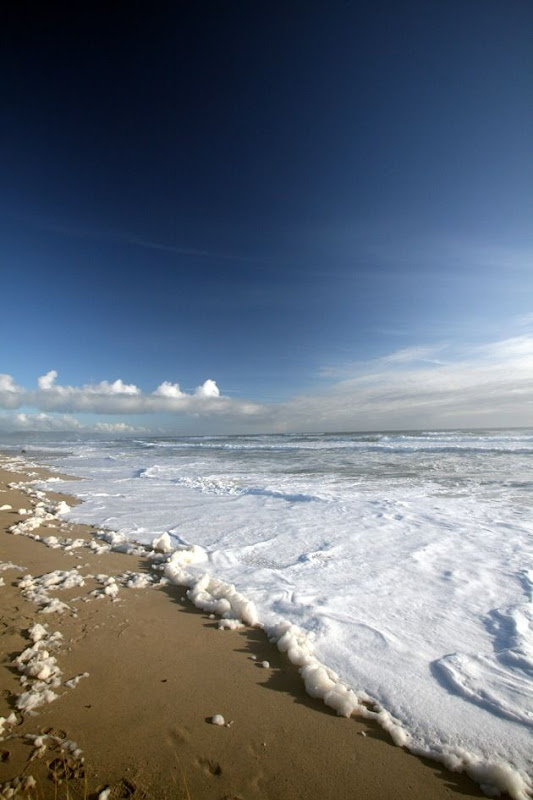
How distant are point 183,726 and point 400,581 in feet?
11.7

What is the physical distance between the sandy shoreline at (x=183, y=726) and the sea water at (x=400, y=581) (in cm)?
39

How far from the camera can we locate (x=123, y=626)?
12.4 feet

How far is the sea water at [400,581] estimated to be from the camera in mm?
2852

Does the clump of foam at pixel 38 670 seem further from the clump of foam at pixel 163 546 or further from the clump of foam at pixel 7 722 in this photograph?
the clump of foam at pixel 163 546

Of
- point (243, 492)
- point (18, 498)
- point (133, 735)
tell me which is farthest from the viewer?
point (243, 492)

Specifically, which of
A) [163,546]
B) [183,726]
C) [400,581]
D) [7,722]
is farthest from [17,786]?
[400,581]

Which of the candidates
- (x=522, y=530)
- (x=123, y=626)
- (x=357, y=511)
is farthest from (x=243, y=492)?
(x=123, y=626)

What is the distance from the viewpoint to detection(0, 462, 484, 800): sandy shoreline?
85.0 inches

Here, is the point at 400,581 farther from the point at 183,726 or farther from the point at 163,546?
the point at 163,546

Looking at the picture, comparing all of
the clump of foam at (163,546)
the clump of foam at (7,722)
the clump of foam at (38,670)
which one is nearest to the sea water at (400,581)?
the clump of foam at (163,546)

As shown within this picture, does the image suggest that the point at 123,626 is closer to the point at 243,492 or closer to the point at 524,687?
the point at 524,687

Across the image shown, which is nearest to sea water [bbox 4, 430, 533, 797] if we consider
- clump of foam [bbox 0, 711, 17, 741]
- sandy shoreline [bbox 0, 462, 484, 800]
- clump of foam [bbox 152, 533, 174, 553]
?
sandy shoreline [bbox 0, 462, 484, 800]

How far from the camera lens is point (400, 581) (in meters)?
5.11

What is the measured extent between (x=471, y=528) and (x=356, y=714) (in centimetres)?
608
